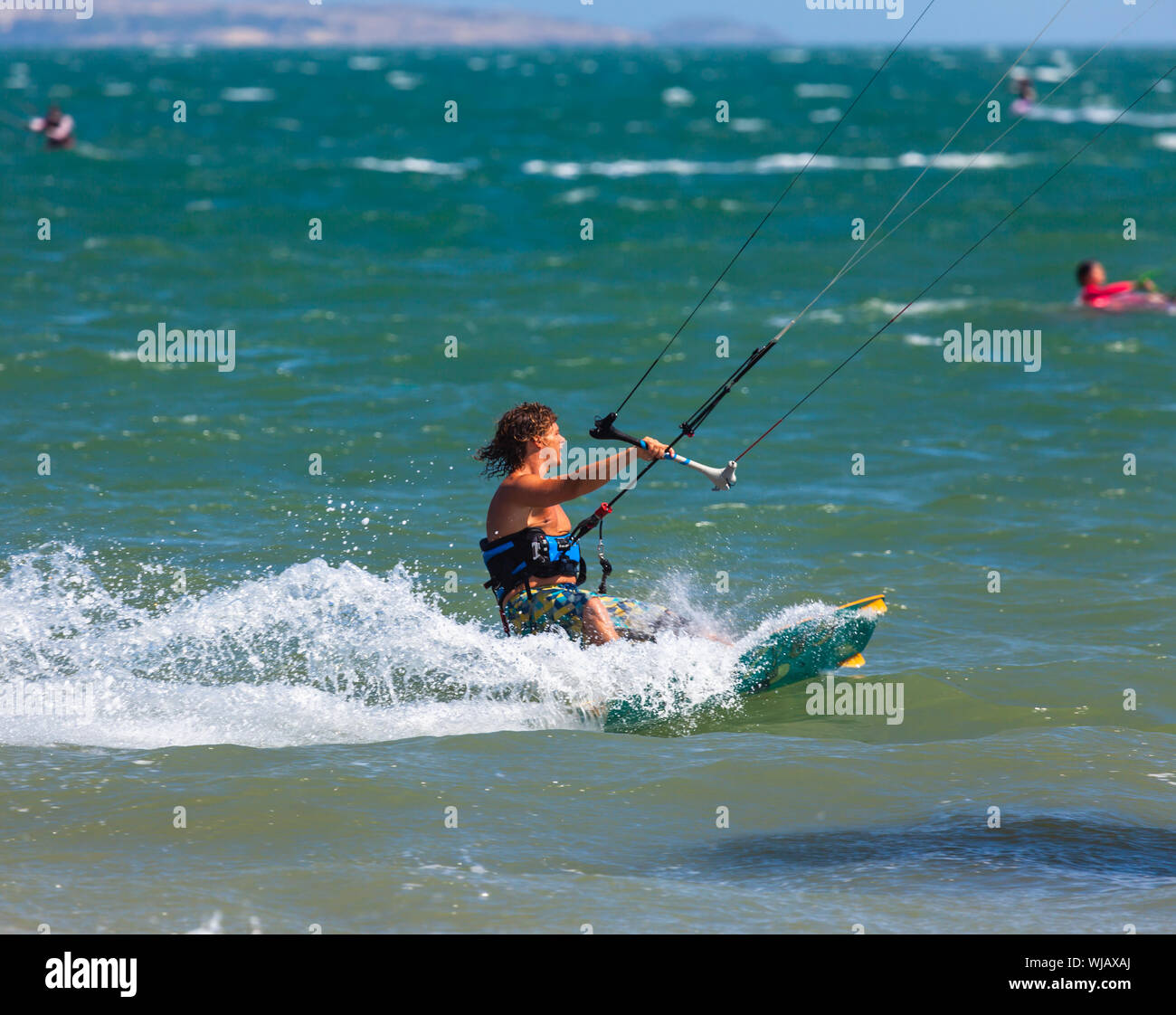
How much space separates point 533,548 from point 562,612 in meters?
0.37

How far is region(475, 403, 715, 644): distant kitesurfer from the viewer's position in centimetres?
753

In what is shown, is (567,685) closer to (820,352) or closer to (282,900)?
(282,900)

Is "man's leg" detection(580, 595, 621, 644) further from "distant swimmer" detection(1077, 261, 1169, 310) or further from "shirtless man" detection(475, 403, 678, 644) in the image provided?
"distant swimmer" detection(1077, 261, 1169, 310)

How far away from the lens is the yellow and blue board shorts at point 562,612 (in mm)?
7582

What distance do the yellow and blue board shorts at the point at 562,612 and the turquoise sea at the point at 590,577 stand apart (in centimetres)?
12

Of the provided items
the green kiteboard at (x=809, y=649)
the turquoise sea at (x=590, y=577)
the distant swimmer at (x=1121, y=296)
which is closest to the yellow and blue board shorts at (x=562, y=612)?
the turquoise sea at (x=590, y=577)

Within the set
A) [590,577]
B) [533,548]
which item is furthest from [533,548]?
[590,577]

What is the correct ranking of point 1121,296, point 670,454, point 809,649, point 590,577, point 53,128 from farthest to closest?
point 53,128
point 1121,296
point 590,577
point 809,649
point 670,454

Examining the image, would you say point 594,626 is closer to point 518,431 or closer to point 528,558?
point 528,558

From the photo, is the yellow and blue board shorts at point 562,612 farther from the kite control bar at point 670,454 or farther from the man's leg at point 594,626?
the kite control bar at point 670,454

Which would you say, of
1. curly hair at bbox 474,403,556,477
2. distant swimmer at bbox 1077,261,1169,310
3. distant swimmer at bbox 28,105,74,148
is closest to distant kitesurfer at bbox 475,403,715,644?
curly hair at bbox 474,403,556,477

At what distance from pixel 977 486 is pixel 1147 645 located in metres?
3.78

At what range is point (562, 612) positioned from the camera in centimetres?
759

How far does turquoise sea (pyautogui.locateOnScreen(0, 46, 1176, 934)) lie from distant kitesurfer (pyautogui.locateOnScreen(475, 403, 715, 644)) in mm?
163
